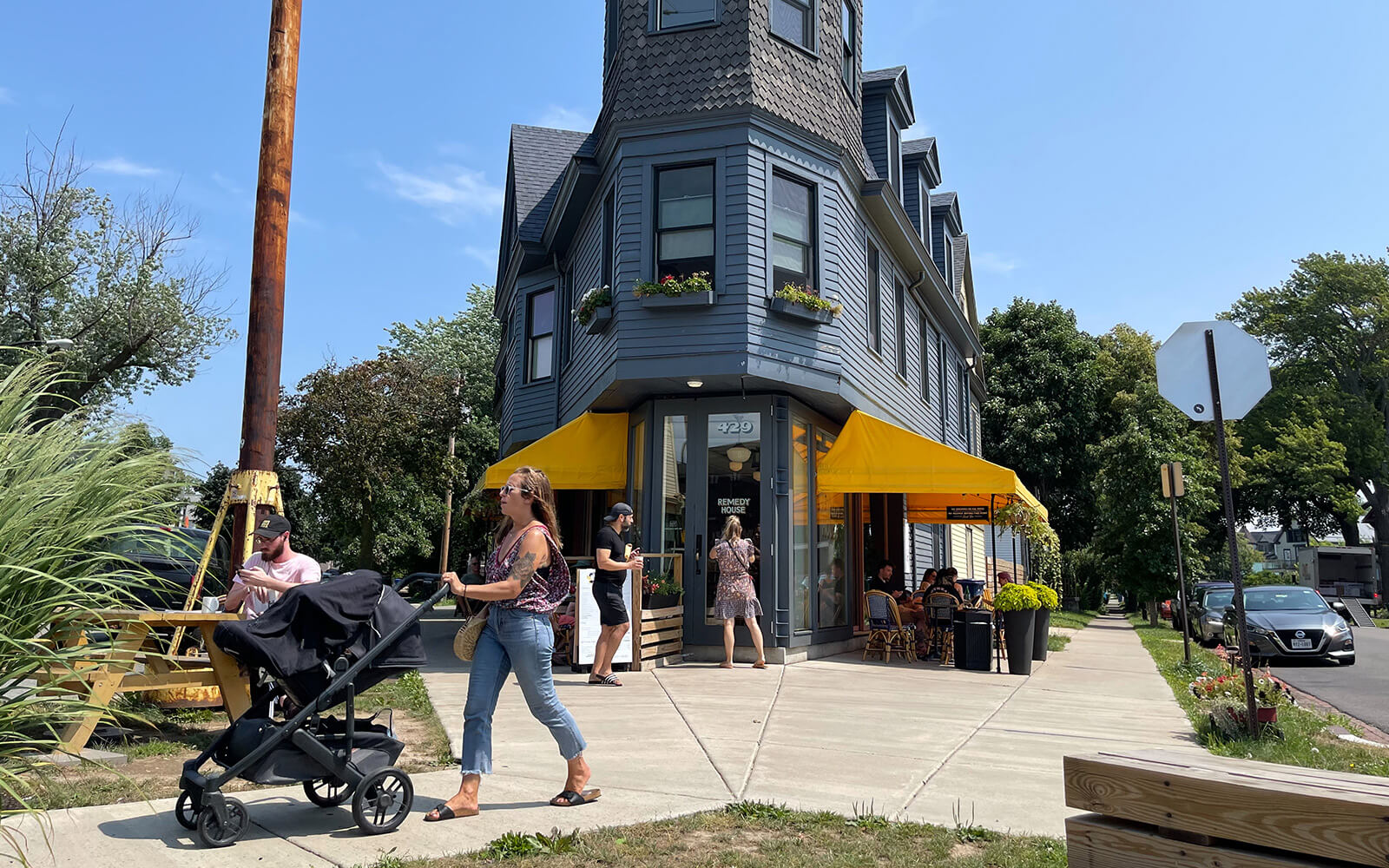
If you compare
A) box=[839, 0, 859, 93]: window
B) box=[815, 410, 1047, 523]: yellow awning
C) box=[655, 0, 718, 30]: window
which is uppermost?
box=[839, 0, 859, 93]: window

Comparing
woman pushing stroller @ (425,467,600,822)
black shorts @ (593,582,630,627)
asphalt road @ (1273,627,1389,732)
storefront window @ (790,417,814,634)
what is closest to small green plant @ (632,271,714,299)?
storefront window @ (790,417,814,634)

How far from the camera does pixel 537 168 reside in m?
20.8

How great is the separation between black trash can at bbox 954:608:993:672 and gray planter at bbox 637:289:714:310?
214 inches

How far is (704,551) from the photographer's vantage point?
1287 cm

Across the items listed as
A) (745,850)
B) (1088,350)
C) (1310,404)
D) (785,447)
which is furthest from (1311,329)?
(745,850)

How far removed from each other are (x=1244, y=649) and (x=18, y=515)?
7.38 m

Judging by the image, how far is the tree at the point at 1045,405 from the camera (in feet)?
128

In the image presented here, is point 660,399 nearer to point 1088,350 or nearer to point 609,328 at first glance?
point 609,328

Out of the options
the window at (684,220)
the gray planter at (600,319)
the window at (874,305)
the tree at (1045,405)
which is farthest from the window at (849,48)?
the tree at (1045,405)

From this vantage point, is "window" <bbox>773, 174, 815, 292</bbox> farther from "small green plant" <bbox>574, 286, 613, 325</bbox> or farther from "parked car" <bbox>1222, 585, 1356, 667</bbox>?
"parked car" <bbox>1222, 585, 1356, 667</bbox>

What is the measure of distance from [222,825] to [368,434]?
21.1 metres

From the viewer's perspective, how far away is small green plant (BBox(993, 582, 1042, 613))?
12.5 m

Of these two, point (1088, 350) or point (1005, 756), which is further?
point (1088, 350)

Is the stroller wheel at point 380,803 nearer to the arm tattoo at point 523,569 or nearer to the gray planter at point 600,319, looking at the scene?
the arm tattoo at point 523,569
